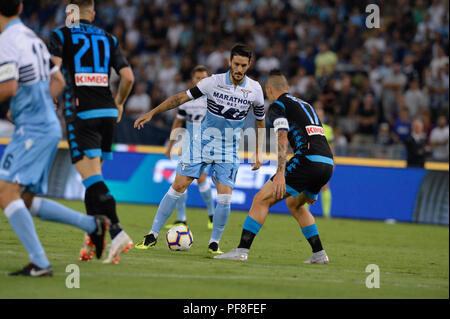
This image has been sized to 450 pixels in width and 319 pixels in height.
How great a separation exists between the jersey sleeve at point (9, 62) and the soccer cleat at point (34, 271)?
1637 mm

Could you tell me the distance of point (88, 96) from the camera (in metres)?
7.68

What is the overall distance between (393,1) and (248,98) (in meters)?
14.2

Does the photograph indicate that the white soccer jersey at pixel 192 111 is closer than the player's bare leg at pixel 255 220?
No

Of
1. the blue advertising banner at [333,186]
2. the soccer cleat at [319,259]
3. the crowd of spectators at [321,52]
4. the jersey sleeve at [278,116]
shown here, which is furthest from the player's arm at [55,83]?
the crowd of spectators at [321,52]

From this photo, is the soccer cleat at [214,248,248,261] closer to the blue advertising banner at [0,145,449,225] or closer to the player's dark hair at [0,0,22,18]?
the player's dark hair at [0,0,22,18]

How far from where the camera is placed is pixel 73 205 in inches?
603

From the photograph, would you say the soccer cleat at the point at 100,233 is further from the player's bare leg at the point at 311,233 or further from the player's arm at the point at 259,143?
the player's arm at the point at 259,143

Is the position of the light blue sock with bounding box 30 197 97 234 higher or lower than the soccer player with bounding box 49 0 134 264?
lower

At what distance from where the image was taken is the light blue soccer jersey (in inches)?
248

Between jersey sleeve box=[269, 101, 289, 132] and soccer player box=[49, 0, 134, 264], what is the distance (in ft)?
5.72

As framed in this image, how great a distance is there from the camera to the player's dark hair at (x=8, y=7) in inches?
250

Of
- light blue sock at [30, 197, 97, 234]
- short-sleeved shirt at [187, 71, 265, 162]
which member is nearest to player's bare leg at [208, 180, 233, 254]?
short-sleeved shirt at [187, 71, 265, 162]

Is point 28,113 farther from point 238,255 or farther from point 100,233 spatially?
point 238,255
